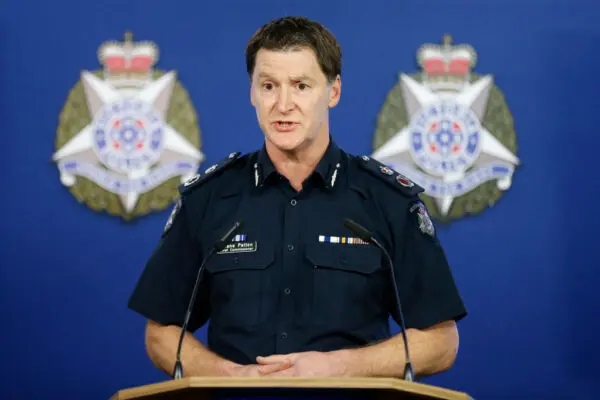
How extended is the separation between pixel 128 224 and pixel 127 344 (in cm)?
42

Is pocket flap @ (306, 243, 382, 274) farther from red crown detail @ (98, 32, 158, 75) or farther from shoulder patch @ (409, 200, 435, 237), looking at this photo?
red crown detail @ (98, 32, 158, 75)

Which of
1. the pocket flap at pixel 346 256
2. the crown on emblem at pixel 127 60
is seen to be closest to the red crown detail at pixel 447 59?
the crown on emblem at pixel 127 60

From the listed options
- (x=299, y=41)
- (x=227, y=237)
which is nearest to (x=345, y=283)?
(x=227, y=237)

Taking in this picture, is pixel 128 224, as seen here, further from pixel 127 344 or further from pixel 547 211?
pixel 547 211

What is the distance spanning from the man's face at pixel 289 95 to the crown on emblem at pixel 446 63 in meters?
Result: 1.34

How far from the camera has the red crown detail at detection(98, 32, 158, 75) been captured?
311 centimetres

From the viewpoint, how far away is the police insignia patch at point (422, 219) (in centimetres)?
183

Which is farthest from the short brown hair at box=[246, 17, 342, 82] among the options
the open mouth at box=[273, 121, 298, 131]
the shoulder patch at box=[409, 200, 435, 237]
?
the shoulder patch at box=[409, 200, 435, 237]

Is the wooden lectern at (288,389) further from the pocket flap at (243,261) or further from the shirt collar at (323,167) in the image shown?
the shirt collar at (323,167)

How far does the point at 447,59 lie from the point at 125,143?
1.18 meters

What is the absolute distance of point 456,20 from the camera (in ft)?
10.1

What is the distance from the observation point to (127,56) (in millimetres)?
3105

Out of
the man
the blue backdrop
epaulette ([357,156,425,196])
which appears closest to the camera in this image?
the man

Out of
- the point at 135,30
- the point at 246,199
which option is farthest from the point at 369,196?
the point at 135,30
